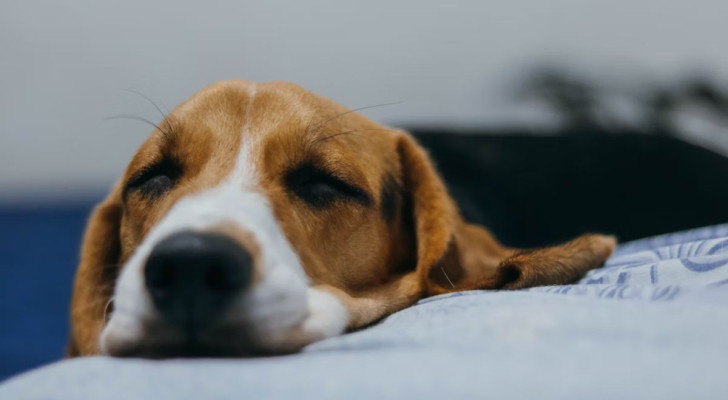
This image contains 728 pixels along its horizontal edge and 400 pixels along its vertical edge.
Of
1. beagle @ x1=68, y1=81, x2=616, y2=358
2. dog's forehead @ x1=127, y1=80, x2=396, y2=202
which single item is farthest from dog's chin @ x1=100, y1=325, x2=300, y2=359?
dog's forehead @ x1=127, y1=80, x2=396, y2=202

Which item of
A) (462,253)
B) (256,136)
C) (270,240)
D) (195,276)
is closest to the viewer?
(195,276)

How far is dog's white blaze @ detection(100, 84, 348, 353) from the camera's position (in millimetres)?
1194

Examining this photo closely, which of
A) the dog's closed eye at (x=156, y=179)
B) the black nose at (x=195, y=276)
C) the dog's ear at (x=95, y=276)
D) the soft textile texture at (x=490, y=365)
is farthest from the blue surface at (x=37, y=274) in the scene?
the soft textile texture at (x=490, y=365)

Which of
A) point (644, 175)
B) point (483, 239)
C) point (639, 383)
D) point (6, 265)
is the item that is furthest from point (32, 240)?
point (639, 383)

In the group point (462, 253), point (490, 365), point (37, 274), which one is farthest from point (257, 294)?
point (37, 274)

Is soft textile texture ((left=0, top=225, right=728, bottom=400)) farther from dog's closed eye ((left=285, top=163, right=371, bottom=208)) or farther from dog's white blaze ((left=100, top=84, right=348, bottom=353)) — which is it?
dog's closed eye ((left=285, top=163, right=371, bottom=208))

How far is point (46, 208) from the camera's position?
14.3 feet

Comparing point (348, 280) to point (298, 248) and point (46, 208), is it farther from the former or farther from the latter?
point (46, 208)

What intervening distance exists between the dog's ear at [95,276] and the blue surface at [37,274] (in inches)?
80.6

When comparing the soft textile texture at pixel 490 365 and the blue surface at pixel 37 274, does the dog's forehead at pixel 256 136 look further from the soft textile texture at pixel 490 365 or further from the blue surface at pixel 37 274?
the blue surface at pixel 37 274

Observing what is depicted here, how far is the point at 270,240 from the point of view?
1.36 meters

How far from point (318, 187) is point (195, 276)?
0.74 metres

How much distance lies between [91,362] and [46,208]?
3.70 meters

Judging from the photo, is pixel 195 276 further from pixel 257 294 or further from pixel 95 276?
pixel 95 276
